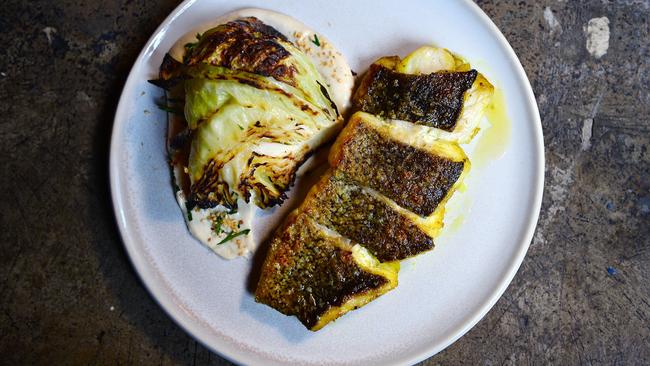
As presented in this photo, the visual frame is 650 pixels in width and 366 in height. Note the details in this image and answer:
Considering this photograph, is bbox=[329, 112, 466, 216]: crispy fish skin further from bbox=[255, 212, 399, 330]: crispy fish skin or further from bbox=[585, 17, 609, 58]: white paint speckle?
bbox=[585, 17, 609, 58]: white paint speckle

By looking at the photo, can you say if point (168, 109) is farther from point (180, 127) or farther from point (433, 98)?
point (433, 98)

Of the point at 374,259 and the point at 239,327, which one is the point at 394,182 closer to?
the point at 374,259

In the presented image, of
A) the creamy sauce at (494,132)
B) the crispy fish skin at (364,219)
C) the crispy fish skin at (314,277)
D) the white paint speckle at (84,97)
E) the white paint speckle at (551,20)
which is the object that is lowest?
the crispy fish skin at (314,277)

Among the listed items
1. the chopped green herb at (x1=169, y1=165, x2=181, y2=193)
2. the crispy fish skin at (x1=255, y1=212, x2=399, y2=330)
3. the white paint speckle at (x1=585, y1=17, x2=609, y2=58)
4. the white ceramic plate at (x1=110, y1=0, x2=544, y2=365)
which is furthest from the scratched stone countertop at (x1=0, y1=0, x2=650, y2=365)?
the crispy fish skin at (x1=255, y1=212, x2=399, y2=330)

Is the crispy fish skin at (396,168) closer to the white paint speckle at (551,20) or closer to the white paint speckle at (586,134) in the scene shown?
the white paint speckle at (586,134)

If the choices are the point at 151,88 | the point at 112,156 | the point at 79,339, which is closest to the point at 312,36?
the point at 151,88

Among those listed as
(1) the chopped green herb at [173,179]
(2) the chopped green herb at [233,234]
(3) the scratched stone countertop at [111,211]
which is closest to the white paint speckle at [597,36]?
(3) the scratched stone countertop at [111,211]
